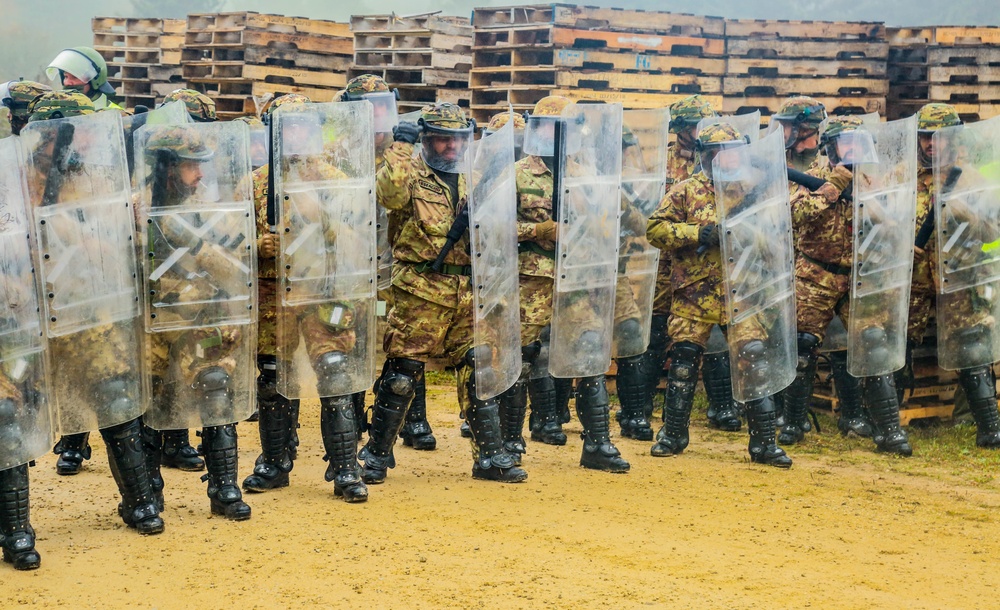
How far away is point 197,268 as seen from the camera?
526cm

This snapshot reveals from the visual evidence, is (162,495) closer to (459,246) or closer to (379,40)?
(459,246)

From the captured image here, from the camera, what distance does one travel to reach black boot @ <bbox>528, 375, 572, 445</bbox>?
7543 mm

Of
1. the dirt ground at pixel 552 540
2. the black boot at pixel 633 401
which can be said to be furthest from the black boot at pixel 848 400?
the black boot at pixel 633 401

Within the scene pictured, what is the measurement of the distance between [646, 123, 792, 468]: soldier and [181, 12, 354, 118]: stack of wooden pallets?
5619 mm

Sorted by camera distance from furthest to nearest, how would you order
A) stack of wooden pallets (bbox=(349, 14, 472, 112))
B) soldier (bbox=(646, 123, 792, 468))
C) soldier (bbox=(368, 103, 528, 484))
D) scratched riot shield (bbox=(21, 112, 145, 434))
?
stack of wooden pallets (bbox=(349, 14, 472, 112)) < soldier (bbox=(646, 123, 792, 468)) < soldier (bbox=(368, 103, 528, 484)) < scratched riot shield (bbox=(21, 112, 145, 434))

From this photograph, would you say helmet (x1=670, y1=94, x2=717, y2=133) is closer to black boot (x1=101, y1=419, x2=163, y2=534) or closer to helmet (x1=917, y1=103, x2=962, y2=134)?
helmet (x1=917, y1=103, x2=962, y2=134)

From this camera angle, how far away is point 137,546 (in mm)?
5109

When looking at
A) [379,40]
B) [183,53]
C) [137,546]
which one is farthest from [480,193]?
[183,53]

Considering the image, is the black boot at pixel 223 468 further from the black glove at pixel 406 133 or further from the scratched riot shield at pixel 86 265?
the black glove at pixel 406 133

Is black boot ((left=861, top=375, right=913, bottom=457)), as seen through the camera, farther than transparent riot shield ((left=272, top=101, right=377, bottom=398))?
Yes

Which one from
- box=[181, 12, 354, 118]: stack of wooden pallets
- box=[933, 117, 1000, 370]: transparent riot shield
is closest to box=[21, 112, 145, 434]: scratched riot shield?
box=[933, 117, 1000, 370]: transparent riot shield

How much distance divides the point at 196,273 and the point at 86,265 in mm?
508

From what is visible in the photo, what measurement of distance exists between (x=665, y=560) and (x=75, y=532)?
9.15 feet

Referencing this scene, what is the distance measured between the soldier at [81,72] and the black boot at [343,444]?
3236mm
